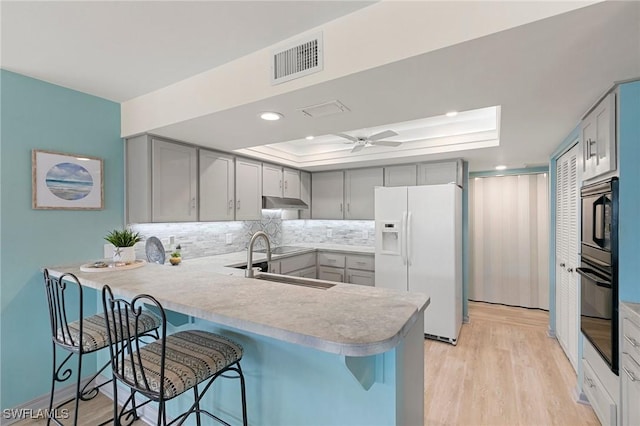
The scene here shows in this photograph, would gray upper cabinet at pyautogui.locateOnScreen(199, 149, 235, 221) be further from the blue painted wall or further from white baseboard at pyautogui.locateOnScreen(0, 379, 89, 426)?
the blue painted wall

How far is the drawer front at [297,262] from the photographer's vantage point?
3859mm

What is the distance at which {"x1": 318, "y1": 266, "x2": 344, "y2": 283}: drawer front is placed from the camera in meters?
4.32

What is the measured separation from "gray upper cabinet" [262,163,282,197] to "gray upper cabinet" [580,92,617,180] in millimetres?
3283

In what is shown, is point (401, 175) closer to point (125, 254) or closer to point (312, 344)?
point (125, 254)

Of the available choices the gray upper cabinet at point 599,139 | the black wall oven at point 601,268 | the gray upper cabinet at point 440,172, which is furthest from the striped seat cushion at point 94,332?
the gray upper cabinet at point 440,172

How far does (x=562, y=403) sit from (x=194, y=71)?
12.1ft

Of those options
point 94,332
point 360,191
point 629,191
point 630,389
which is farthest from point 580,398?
point 94,332

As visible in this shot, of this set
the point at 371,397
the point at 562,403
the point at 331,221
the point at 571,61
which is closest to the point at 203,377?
the point at 371,397

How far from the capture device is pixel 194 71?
2.04 m

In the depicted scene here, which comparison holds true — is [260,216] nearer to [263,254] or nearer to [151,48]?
[263,254]

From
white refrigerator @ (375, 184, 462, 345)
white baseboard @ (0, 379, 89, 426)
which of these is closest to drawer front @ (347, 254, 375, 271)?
white refrigerator @ (375, 184, 462, 345)

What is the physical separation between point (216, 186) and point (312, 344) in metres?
2.72

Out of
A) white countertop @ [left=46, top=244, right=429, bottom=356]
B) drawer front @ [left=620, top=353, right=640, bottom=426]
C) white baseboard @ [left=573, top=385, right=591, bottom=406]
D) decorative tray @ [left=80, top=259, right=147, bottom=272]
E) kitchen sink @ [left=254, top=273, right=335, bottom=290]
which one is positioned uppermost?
decorative tray @ [left=80, top=259, right=147, bottom=272]

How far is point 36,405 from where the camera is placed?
2180mm
